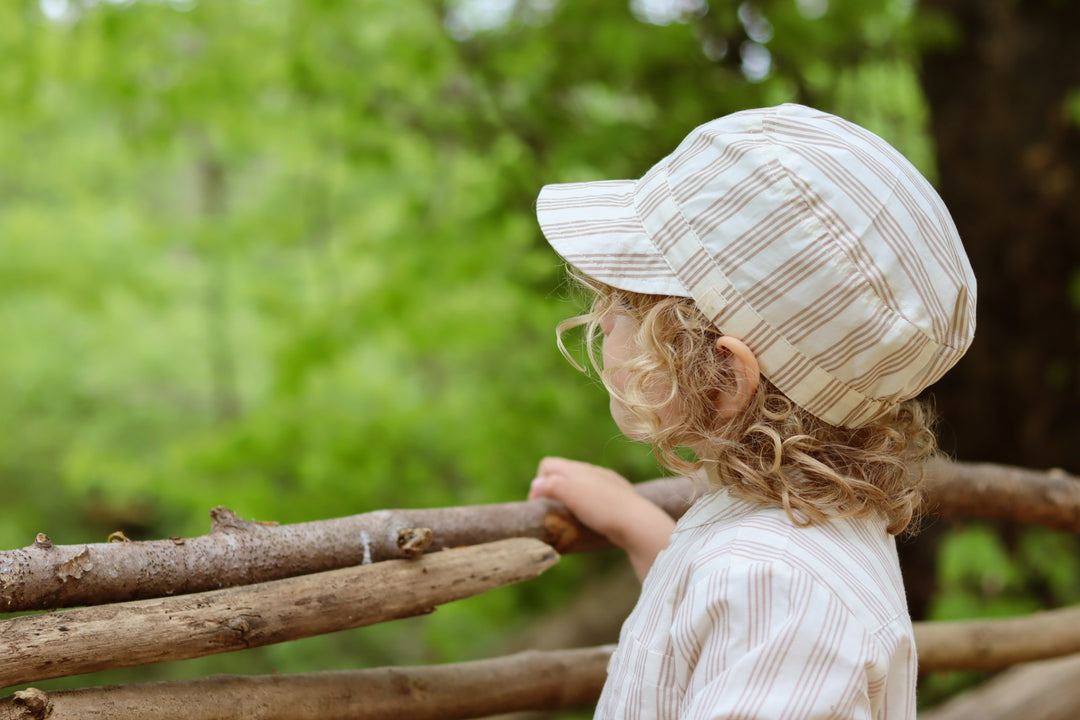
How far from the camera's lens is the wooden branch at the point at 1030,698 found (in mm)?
→ 2379

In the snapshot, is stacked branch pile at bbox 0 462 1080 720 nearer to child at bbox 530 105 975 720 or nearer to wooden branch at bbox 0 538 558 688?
wooden branch at bbox 0 538 558 688

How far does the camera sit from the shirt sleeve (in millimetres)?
883

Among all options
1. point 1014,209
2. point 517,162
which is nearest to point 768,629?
point 517,162

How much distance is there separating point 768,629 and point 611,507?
0.59 metres

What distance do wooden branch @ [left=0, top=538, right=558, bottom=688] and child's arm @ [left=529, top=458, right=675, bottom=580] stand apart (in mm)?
136

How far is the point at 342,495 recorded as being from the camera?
4.07 metres

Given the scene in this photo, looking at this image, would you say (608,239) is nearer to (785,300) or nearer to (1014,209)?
(785,300)

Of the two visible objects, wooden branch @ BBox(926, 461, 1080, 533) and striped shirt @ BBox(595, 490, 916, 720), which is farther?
wooden branch @ BBox(926, 461, 1080, 533)

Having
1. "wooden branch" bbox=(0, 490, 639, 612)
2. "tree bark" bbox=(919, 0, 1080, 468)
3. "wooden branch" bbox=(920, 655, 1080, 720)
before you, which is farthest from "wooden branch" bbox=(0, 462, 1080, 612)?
"tree bark" bbox=(919, 0, 1080, 468)

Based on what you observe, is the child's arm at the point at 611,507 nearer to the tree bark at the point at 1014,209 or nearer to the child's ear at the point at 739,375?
the child's ear at the point at 739,375

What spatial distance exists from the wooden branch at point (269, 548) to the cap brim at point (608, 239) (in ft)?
1.48

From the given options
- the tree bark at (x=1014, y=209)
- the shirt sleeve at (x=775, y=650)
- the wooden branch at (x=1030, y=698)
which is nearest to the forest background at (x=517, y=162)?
the tree bark at (x=1014, y=209)

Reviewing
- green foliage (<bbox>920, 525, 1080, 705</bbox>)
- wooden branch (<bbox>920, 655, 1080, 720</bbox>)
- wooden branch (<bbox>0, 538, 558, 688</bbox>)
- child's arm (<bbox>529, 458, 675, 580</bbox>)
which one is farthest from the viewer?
green foliage (<bbox>920, 525, 1080, 705</bbox>)

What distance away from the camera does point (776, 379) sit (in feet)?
3.33
